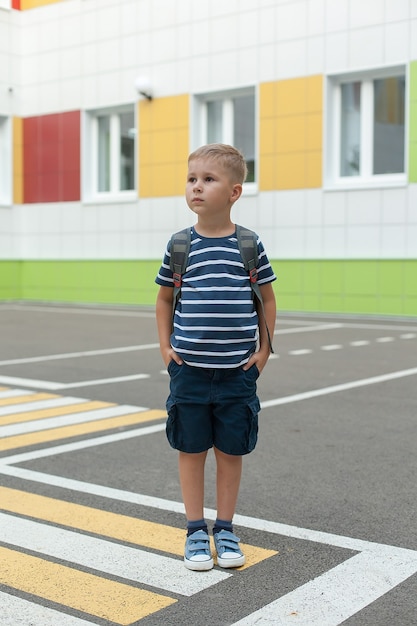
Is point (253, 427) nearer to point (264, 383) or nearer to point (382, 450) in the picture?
point (382, 450)

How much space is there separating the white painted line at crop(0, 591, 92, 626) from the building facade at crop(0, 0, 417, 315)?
14287 mm

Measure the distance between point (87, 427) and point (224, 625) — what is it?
375 centimetres

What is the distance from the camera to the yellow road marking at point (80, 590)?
10.4 ft

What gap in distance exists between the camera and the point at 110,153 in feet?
71.3

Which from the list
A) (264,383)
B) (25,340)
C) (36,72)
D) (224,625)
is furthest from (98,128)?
(224,625)

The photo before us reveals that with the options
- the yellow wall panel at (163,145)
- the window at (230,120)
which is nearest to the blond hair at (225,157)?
the window at (230,120)

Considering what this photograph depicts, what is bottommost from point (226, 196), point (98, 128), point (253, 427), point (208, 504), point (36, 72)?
point (208, 504)

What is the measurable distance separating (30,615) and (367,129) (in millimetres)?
15708

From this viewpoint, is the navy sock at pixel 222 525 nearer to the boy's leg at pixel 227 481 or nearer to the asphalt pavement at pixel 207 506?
the boy's leg at pixel 227 481

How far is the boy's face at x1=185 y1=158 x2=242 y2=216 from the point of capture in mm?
3648

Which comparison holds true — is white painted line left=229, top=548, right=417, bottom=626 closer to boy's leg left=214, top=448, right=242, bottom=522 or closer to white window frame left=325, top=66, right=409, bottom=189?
boy's leg left=214, top=448, right=242, bottom=522

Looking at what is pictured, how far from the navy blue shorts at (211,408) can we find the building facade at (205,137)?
44.3 feet

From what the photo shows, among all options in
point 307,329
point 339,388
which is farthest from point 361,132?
point 339,388

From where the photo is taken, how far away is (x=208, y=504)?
4.65 metres
